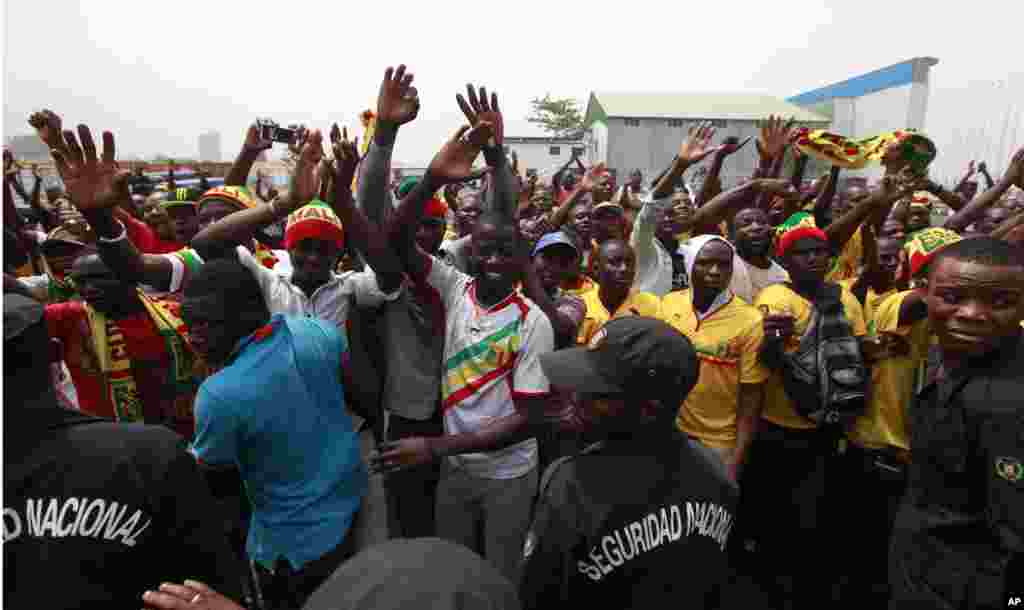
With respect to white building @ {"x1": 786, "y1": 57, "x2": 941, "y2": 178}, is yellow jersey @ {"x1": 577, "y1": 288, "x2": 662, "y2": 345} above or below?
below

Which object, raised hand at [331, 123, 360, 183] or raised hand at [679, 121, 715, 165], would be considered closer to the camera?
raised hand at [331, 123, 360, 183]

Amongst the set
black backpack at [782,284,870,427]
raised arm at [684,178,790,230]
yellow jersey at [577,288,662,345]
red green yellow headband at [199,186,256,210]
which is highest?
red green yellow headband at [199,186,256,210]

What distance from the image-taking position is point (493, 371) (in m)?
2.45

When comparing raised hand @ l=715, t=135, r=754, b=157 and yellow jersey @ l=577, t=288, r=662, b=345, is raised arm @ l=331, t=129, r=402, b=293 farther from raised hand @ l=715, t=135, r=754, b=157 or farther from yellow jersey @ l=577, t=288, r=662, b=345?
raised hand @ l=715, t=135, r=754, b=157

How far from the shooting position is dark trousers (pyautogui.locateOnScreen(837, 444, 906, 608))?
2.91 metres

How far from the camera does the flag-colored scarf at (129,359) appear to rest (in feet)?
8.77

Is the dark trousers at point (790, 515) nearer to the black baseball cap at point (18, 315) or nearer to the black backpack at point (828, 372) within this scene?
the black backpack at point (828, 372)

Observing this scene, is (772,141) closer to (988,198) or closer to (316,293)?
(988,198)

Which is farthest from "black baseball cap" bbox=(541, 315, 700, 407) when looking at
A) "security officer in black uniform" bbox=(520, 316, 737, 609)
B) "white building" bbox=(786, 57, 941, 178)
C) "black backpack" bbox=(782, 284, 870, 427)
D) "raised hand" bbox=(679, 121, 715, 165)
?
"white building" bbox=(786, 57, 941, 178)

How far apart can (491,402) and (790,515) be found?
194 cm

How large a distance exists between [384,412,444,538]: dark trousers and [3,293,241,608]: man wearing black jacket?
135 centimetres

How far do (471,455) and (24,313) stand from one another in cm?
163

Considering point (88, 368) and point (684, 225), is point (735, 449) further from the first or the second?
point (88, 368)

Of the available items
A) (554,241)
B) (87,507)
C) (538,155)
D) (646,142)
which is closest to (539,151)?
(538,155)
